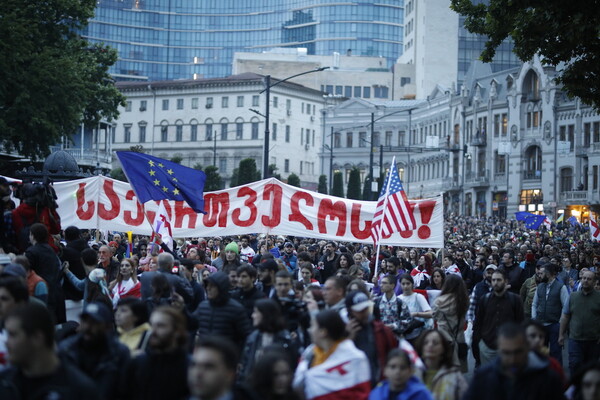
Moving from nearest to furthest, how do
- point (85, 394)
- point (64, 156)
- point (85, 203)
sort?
1. point (85, 394)
2. point (85, 203)
3. point (64, 156)

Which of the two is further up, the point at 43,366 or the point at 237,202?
the point at 237,202

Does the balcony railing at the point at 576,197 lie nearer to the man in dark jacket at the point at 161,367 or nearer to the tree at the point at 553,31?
the tree at the point at 553,31

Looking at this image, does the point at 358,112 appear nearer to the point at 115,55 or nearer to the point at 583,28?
the point at 115,55

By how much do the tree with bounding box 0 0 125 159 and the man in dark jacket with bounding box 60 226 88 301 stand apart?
1831 cm

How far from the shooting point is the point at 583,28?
1891cm

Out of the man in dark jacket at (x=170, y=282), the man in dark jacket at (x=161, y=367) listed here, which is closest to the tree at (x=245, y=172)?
the man in dark jacket at (x=170, y=282)

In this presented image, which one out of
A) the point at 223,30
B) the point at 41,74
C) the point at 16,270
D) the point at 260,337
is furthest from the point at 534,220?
the point at 223,30

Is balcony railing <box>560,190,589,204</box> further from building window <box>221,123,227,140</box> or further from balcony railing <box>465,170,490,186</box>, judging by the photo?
building window <box>221,123,227,140</box>

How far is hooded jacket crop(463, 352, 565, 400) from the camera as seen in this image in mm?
7164

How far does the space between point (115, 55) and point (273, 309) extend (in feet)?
110

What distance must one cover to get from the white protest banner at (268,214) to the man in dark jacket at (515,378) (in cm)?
1084

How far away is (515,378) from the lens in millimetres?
7207

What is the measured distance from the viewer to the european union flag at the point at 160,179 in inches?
648

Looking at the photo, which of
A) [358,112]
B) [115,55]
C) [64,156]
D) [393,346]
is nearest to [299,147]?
[358,112]
